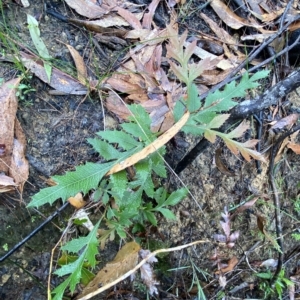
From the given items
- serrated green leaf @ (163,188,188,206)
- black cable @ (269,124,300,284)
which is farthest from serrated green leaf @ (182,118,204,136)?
black cable @ (269,124,300,284)

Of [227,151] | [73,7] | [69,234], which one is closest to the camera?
[69,234]

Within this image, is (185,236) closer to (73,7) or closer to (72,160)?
(72,160)

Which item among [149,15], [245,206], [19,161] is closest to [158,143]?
[19,161]

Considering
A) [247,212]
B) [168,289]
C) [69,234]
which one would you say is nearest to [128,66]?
[69,234]

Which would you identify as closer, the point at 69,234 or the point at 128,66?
the point at 69,234

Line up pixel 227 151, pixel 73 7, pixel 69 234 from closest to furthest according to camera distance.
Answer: pixel 69 234 < pixel 73 7 < pixel 227 151

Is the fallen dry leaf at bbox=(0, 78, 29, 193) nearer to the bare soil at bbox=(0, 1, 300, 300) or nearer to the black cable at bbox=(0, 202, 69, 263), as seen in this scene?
the bare soil at bbox=(0, 1, 300, 300)

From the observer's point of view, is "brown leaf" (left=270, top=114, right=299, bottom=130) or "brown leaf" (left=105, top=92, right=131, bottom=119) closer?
"brown leaf" (left=105, top=92, right=131, bottom=119)
